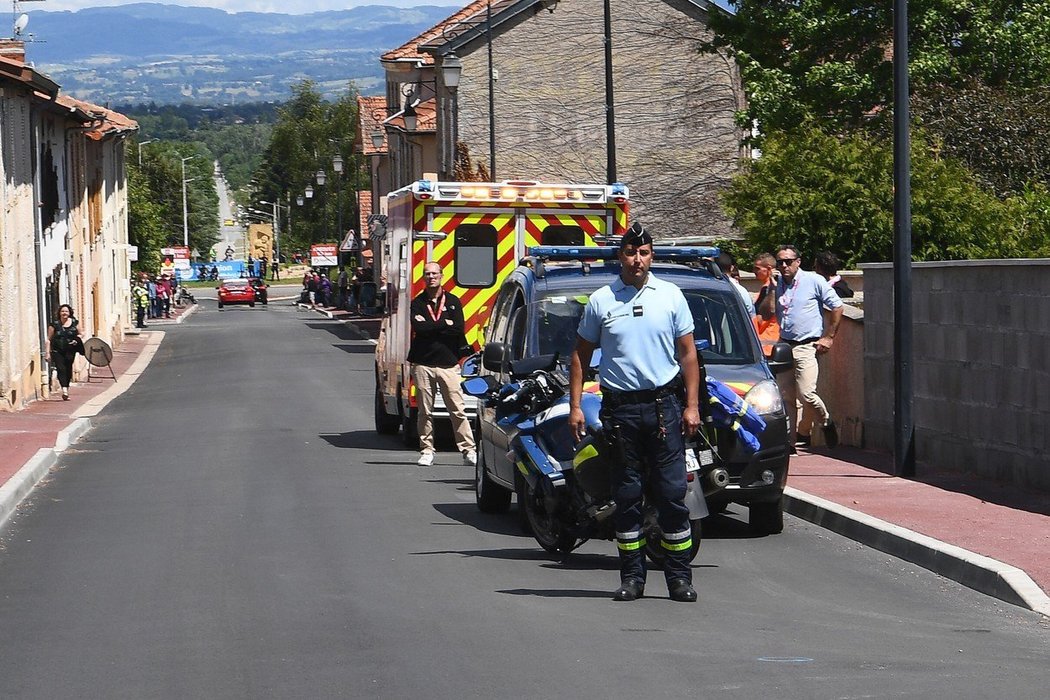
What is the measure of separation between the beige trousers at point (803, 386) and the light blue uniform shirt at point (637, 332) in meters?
6.48

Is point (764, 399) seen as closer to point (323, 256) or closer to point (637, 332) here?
point (637, 332)

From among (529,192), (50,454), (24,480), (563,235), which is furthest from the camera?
(563,235)

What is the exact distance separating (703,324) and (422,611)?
4.61m

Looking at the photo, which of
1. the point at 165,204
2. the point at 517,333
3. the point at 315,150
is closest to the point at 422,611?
the point at 517,333

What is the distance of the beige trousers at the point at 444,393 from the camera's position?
1586 cm

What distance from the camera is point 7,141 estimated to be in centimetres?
2820

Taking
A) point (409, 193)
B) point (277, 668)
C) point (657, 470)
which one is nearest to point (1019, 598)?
point (657, 470)

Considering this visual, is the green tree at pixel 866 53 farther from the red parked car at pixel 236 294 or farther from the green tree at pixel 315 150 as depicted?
the green tree at pixel 315 150

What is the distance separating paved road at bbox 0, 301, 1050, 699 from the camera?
6645 mm

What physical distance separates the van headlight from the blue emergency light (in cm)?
134

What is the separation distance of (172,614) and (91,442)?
13094mm

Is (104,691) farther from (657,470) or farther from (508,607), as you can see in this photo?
(657,470)

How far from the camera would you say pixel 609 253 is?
12.6m

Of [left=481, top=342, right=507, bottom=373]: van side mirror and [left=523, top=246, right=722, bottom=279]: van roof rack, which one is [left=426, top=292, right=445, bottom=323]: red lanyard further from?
[left=481, top=342, right=507, bottom=373]: van side mirror
